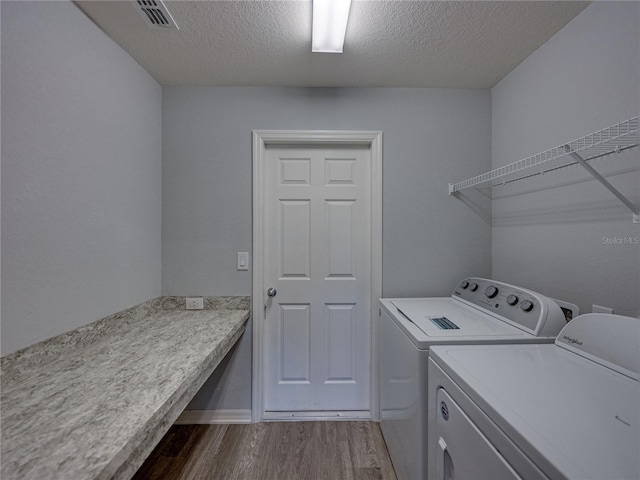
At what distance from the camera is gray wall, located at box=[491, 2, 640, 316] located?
1059mm

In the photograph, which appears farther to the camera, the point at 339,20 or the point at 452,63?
the point at 452,63

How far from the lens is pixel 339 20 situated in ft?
4.07

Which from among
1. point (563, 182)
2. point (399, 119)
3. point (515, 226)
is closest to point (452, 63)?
point (399, 119)

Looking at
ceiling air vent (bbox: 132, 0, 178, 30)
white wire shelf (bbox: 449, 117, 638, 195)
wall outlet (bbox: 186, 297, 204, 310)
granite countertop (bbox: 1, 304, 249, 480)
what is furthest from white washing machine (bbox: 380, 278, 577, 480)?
ceiling air vent (bbox: 132, 0, 178, 30)

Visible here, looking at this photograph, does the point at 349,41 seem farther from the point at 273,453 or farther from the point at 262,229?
the point at 273,453

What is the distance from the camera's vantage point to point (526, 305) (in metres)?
1.21

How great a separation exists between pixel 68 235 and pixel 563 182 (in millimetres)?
2469

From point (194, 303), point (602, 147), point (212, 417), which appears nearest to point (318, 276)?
point (194, 303)

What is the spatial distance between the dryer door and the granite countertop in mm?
938

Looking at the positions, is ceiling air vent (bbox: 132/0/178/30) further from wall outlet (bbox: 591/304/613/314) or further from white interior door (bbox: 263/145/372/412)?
wall outlet (bbox: 591/304/613/314)

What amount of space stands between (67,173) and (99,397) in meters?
0.99

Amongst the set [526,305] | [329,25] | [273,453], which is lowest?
[273,453]

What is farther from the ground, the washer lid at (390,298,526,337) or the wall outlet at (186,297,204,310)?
the washer lid at (390,298,526,337)

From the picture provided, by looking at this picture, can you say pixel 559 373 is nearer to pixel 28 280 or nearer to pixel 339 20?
pixel 339 20
